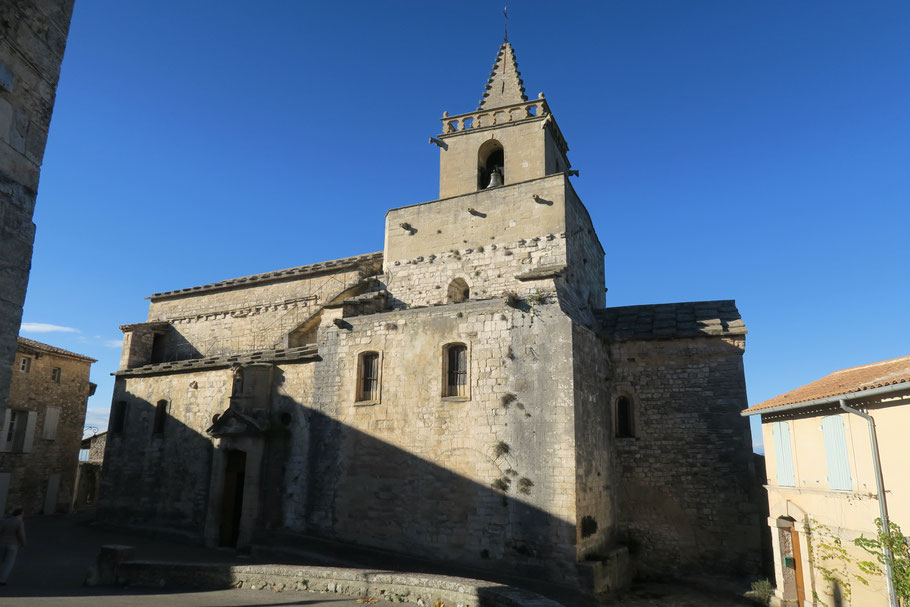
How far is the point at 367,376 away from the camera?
16.2m

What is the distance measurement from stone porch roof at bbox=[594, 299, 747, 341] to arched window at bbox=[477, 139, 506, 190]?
5817 millimetres

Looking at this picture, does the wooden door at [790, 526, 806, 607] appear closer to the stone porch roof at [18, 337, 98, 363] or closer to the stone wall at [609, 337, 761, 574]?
the stone wall at [609, 337, 761, 574]

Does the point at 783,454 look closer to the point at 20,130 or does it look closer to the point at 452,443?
the point at 452,443

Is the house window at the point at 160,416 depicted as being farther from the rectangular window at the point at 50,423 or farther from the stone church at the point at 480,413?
the rectangular window at the point at 50,423

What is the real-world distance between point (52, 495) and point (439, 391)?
20.9m

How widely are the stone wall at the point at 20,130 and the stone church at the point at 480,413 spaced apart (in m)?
10.7

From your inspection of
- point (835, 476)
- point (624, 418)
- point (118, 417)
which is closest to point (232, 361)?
point (118, 417)

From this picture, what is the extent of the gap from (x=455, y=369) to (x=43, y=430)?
68.0 feet

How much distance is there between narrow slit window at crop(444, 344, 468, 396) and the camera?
14.8 m

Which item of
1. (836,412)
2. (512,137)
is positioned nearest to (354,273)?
(512,137)

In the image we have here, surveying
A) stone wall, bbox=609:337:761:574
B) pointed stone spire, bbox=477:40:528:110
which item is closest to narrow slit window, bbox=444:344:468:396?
stone wall, bbox=609:337:761:574

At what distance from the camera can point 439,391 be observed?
48.5 ft

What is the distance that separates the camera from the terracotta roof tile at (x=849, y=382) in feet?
31.1

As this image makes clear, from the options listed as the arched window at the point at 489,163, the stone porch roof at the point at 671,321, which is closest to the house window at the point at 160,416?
the arched window at the point at 489,163
